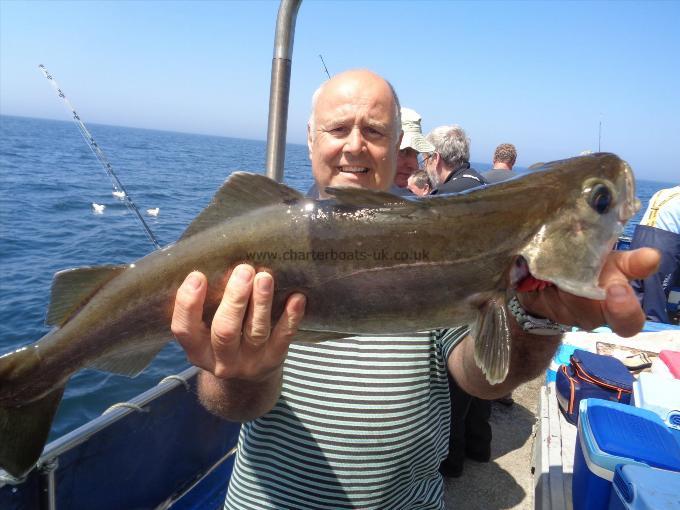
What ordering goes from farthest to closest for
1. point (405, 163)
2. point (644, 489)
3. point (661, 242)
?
point (405, 163), point (661, 242), point (644, 489)

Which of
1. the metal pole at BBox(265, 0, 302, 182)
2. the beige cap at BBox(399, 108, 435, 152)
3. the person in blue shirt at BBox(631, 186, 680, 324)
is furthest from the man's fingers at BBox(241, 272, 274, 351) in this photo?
the person in blue shirt at BBox(631, 186, 680, 324)

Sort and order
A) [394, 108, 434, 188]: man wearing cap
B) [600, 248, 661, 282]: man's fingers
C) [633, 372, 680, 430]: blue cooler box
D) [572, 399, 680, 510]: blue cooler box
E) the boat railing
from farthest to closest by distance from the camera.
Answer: [394, 108, 434, 188]: man wearing cap < [633, 372, 680, 430]: blue cooler box < the boat railing < [572, 399, 680, 510]: blue cooler box < [600, 248, 661, 282]: man's fingers

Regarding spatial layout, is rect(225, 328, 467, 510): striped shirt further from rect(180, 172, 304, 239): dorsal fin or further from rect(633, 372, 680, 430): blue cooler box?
rect(633, 372, 680, 430): blue cooler box

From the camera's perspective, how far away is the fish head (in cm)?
207

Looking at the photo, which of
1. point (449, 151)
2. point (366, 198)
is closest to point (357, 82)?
point (366, 198)

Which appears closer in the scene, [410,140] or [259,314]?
[259,314]

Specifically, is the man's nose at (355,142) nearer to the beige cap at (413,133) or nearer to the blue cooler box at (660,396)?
the blue cooler box at (660,396)

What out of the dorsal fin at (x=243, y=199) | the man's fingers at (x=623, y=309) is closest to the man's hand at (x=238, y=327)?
the dorsal fin at (x=243, y=199)

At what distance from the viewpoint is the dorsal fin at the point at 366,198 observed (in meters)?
2.22

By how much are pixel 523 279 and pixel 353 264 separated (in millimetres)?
779

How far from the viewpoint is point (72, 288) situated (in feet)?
7.89

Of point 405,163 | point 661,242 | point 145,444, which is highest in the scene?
point 405,163

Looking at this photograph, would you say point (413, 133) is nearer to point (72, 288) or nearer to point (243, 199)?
point (243, 199)

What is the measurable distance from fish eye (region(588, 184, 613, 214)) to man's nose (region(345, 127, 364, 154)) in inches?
63.8
